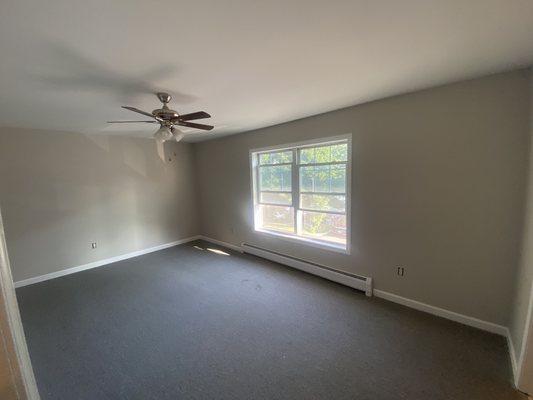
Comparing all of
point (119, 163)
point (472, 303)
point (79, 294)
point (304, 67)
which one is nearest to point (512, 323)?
point (472, 303)

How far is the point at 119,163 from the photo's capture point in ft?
14.1

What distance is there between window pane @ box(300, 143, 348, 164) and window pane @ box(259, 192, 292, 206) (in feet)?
2.14

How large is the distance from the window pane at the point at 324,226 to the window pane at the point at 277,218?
0.88 ft

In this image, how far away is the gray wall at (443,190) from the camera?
2.04 m

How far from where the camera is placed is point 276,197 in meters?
4.11

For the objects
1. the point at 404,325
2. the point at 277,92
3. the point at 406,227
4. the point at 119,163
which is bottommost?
the point at 404,325

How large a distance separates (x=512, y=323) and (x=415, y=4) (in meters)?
2.63

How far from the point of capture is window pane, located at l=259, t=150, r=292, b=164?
12.6ft

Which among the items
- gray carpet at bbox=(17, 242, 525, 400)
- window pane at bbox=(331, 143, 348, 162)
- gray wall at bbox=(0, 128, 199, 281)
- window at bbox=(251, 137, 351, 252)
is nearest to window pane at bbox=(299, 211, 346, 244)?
window at bbox=(251, 137, 351, 252)

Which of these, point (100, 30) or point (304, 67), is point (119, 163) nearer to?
point (100, 30)

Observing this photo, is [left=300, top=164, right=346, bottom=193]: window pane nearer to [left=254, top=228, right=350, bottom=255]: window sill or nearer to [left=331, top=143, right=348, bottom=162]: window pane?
[left=331, top=143, right=348, bottom=162]: window pane

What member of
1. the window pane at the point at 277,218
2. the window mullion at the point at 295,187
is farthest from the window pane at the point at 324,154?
the window pane at the point at 277,218

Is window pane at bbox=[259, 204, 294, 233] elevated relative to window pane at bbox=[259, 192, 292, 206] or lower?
lower

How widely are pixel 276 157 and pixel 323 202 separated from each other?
45.8 inches
